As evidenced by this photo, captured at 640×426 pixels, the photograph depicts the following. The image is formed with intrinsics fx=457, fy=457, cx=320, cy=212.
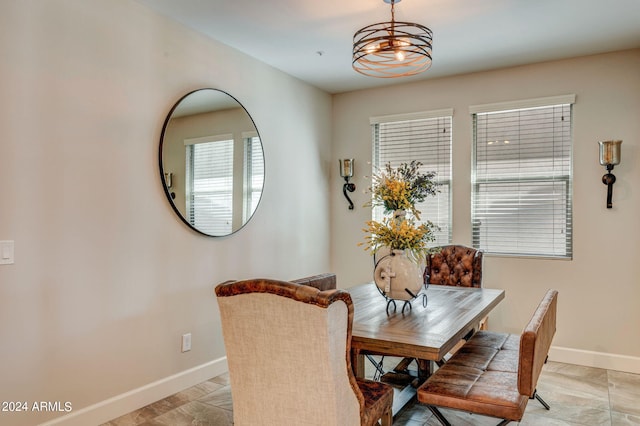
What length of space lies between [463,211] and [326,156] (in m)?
1.59

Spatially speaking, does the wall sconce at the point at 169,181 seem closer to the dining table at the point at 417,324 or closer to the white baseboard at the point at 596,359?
the dining table at the point at 417,324

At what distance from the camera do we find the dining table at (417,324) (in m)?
1.99

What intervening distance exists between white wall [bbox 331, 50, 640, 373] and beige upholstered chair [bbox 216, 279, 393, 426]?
2790mm

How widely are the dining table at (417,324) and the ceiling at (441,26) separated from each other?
6.24ft

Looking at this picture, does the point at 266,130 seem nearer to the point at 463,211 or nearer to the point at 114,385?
the point at 463,211

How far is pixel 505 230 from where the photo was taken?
4.23 metres

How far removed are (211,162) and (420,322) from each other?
204 centimetres

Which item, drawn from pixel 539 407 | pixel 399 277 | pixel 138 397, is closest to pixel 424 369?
pixel 539 407

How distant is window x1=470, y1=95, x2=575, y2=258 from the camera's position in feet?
13.2

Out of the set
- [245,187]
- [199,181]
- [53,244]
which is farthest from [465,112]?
[53,244]

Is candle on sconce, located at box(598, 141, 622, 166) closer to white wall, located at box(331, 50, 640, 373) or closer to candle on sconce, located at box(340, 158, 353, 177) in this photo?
white wall, located at box(331, 50, 640, 373)

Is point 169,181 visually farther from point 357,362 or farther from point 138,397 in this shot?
point 357,362

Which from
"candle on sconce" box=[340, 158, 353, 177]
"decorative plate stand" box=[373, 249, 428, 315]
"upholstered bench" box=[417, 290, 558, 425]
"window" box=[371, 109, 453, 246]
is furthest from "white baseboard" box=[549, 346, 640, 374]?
"candle on sconce" box=[340, 158, 353, 177]

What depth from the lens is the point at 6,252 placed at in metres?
2.32
